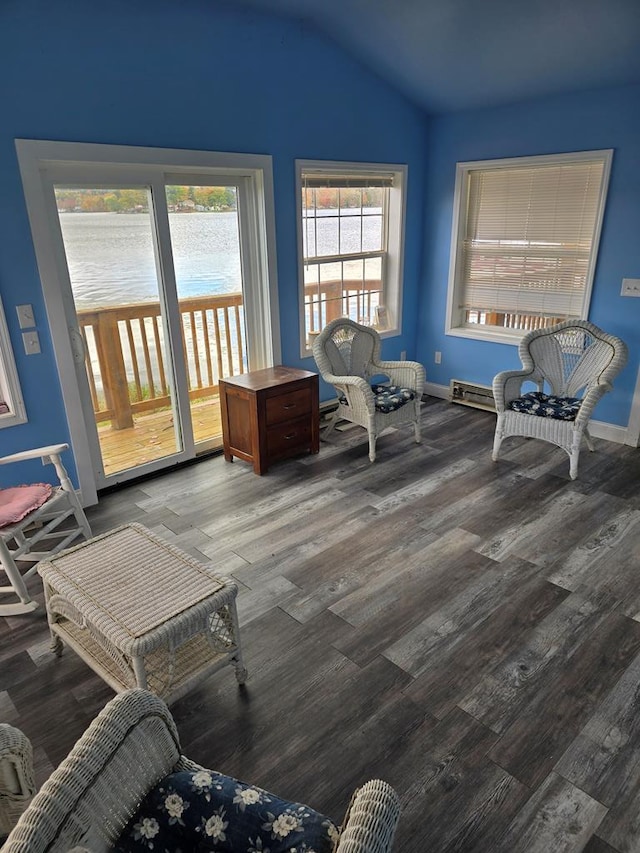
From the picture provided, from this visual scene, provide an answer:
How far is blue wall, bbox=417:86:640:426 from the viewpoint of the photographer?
3.75 m

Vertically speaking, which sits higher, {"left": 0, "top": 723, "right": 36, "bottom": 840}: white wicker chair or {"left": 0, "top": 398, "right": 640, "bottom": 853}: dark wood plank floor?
{"left": 0, "top": 723, "right": 36, "bottom": 840}: white wicker chair

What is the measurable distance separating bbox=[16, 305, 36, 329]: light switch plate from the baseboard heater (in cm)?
356

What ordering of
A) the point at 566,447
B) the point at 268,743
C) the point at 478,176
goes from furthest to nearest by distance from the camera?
the point at 478,176 < the point at 566,447 < the point at 268,743

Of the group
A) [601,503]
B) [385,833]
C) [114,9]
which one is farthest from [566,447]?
[114,9]

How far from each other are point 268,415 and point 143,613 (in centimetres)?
199

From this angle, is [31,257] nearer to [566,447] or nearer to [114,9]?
[114,9]

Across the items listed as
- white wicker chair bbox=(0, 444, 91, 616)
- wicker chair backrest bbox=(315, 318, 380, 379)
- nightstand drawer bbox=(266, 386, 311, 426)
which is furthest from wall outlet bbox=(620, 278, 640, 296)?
white wicker chair bbox=(0, 444, 91, 616)

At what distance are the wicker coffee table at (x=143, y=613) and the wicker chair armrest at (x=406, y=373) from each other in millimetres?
2525

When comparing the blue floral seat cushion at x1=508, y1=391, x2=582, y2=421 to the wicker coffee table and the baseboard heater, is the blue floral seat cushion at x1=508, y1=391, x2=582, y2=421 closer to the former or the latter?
the baseboard heater

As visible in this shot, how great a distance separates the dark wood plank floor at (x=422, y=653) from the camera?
170 centimetres

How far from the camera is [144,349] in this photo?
3.56 meters

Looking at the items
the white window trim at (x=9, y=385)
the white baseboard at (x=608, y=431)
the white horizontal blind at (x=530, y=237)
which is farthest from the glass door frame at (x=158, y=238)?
the white baseboard at (x=608, y=431)

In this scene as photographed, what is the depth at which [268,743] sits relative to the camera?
6.11ft

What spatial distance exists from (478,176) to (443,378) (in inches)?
69.9
